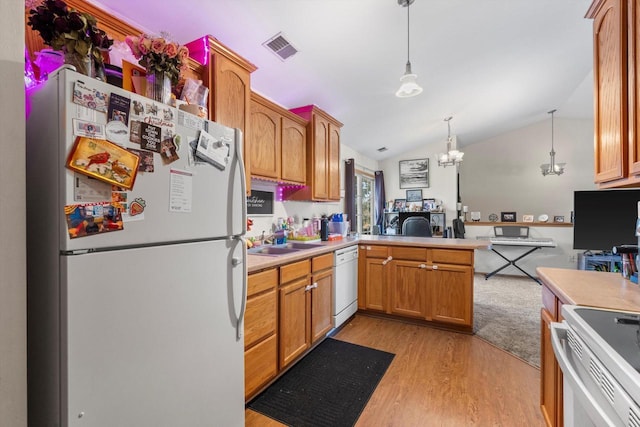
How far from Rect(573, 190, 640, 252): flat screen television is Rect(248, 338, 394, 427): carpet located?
289cm

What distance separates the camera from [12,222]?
73 centimetres

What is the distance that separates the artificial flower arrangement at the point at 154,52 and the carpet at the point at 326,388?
194 cm

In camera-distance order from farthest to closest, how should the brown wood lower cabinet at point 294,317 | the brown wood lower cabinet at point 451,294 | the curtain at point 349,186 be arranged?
the curtain at point 349,186 < the brown wood lower cabinet at point 451,294 < the brown wood lower cabinet at point 294,317

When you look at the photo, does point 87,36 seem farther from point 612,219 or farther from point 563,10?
point 612,219

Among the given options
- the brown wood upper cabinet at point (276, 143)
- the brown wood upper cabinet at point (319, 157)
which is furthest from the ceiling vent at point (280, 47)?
the brown wood upper cabinet at point (319, 157)

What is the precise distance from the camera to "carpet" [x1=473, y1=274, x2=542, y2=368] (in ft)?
8.37

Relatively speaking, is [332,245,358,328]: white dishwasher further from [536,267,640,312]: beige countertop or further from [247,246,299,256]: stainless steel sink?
[536,267,640,312]: beige countertop

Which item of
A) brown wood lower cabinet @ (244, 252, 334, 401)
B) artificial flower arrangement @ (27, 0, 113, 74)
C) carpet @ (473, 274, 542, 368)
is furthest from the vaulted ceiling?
carpet @ (473, 274, 542, 368)

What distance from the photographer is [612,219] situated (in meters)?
3.19

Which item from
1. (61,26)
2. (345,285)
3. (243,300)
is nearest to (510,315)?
(345,285)

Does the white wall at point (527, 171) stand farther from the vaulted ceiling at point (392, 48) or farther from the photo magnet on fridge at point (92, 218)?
the photo magnet on fridge at point (92, 218)

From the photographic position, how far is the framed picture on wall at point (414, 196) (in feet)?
21.1

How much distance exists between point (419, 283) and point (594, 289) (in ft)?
5.67

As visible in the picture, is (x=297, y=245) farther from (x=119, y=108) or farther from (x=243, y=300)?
(x=119, y=108)
